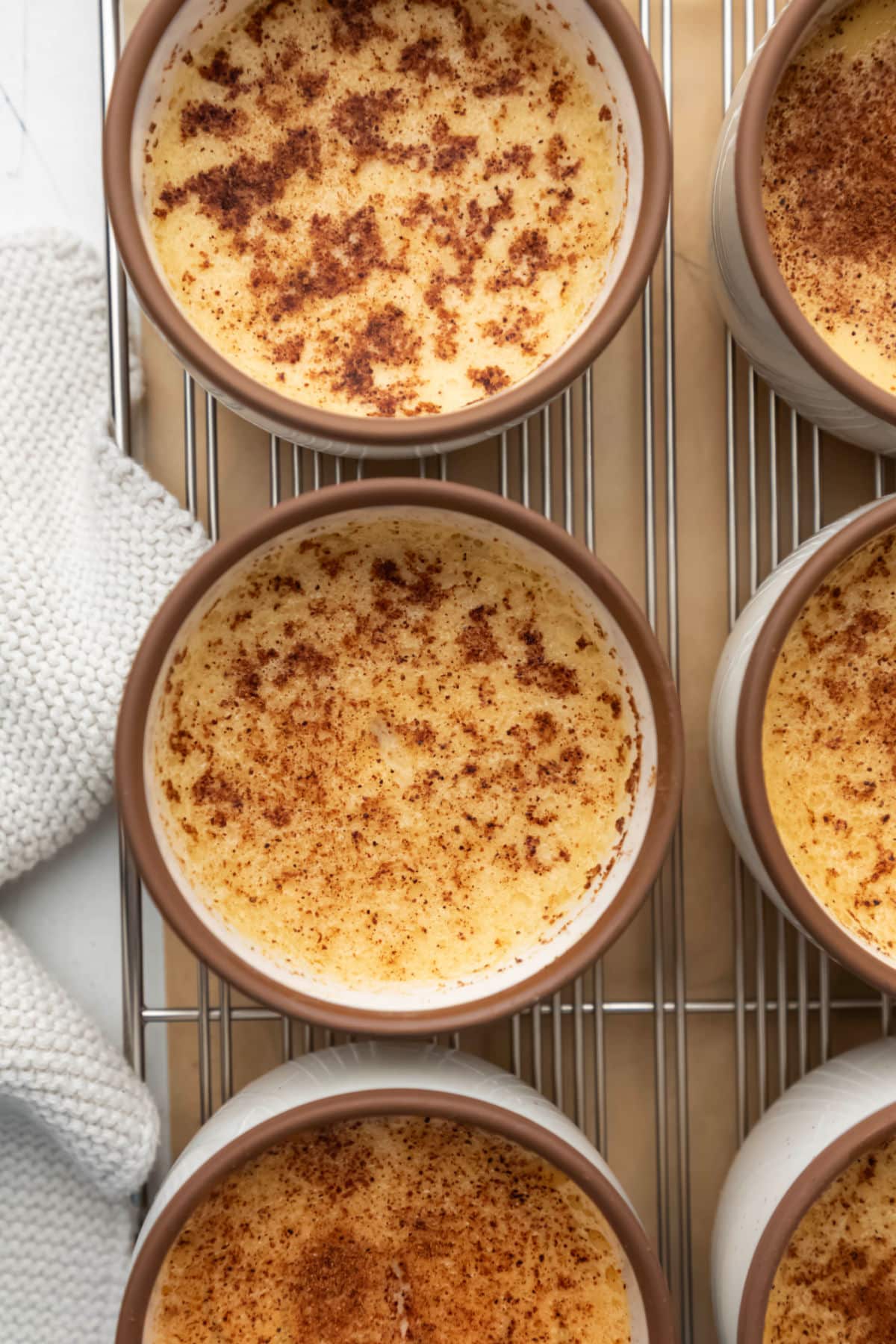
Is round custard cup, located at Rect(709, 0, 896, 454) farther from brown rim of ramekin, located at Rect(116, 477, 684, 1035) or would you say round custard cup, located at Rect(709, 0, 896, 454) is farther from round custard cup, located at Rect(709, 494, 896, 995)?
brown rim of ramekin, located at Rect(116, 477, 684, 1035)

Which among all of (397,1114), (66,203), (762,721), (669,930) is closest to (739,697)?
(762,721)

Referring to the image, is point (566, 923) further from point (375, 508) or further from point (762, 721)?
point (375, 508)

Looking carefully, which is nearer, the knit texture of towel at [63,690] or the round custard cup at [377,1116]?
the round custard cup at [377,1116]

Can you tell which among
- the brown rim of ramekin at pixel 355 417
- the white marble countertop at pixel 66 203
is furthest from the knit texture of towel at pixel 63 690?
the brown rim of ramekin at pixel 355 417

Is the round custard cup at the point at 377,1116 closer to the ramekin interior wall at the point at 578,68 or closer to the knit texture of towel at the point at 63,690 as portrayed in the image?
the knit texture of towel at the point at 63,690

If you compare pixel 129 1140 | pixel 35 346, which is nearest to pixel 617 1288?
pixel 129 1140

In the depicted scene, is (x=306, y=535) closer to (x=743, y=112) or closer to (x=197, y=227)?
(x=197, y=227)
